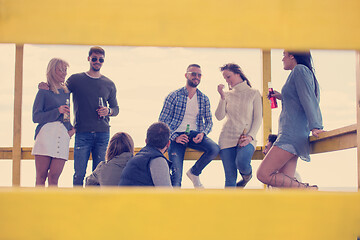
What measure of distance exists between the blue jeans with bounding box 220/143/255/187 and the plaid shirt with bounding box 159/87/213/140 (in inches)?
13.7

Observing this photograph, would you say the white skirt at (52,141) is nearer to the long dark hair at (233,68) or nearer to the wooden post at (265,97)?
the long dark hair at (233,68)

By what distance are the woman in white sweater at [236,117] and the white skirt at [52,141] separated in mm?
1448

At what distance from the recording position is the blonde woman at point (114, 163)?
139 inches

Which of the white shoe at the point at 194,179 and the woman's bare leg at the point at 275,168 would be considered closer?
the woman's bare leg at the point at 275,168

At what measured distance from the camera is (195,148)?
15.1 feet

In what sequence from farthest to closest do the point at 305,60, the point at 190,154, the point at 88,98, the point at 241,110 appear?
1. the point at 190,154
2. the point at 241,110
3. the point at 88,98
4. the point at 305,60

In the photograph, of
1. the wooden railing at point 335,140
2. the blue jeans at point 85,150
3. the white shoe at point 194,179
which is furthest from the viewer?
the white shoe at point 194,179

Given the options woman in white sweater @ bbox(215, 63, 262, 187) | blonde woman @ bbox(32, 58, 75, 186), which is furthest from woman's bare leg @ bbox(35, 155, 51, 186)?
woman in white sweater @ bbox(215, 63, 262, 187)

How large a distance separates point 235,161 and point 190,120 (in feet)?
1.95

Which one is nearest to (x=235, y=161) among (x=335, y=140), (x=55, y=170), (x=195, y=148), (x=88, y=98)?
(x=195, y=148)

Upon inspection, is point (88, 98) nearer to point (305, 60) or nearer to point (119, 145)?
point (119, 145)
